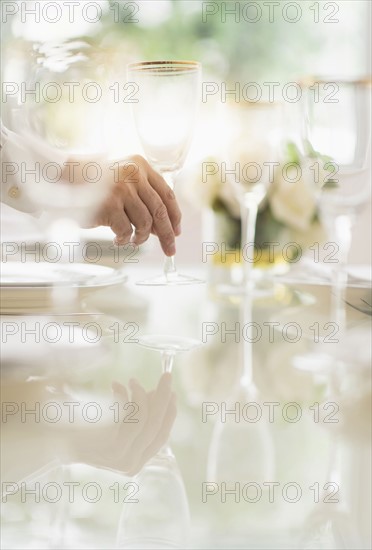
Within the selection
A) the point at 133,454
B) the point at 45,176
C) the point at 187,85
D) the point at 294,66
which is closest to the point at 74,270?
the point at 45,176

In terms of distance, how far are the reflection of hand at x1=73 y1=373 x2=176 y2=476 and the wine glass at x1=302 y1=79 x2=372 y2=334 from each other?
26cm

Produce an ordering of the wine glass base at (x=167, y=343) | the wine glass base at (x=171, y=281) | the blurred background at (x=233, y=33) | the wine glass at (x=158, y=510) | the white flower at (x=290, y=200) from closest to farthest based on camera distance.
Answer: the wine glass at (x=158, y=510) → the wine glass base at (x=167, y=343) → the wine glass base at (x=171, y=281) → the white flower at (x=290, y=200) → the blurred background at (x=233, y=33)

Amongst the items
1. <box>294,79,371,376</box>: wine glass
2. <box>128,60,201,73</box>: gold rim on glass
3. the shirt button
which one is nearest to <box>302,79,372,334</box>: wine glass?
<box>294,79,371,376</box>: wine glass

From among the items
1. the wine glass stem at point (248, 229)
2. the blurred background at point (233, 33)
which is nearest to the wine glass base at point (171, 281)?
the wine glass stem at point (248, 229)

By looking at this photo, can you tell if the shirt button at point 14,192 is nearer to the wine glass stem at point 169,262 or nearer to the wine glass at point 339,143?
the wine glass stem at point 169,262

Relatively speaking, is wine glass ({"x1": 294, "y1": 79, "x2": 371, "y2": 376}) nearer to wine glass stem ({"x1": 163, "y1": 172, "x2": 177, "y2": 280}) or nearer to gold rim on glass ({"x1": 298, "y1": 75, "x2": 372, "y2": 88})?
gold rim on glass ({"x1": 298, "y1": 75, "x2": 372, "y2": 88})

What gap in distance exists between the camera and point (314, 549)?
210mm

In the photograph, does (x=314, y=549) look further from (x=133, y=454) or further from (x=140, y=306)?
(x=140, y=306)

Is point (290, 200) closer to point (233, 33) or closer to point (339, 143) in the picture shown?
point (339, 143)

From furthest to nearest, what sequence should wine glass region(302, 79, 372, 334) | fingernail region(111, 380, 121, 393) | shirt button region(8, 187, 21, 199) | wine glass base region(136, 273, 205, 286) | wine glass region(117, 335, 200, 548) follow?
1. shirt button region(8, 187, 21, 199)
2. wine glass base region(136, 273, 205, 286)
3. wine glass region(302, 79, 372, 334)
4. fingernail region(111, 380, 121, 393)
5. wine glass region(117, 335, 200, 548)

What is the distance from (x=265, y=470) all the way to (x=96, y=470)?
0.06 m

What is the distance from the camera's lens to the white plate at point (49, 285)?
65 centimetres

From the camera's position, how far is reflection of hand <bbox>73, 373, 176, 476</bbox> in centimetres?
28

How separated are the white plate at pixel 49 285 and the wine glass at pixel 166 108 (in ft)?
0.28
